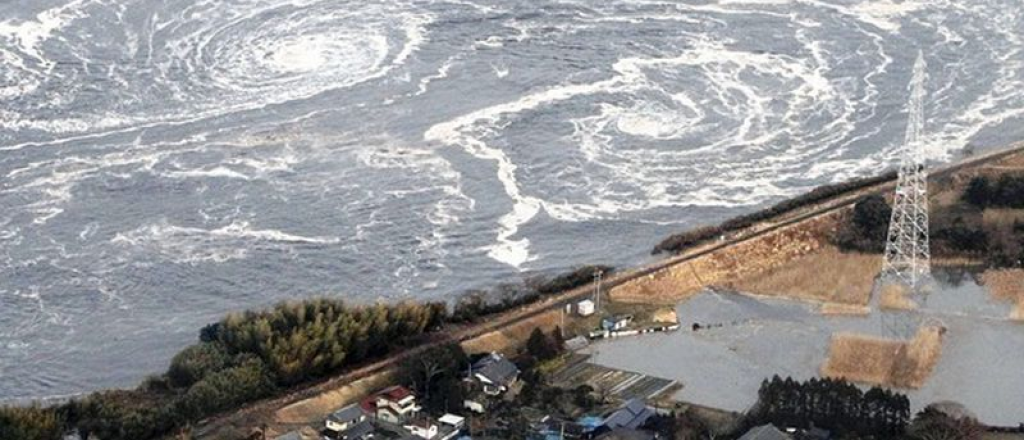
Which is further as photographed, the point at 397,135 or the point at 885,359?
the point at 397,135

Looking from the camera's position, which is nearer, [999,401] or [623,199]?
[999,401]

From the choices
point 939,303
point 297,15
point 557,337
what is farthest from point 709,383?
point 297,15

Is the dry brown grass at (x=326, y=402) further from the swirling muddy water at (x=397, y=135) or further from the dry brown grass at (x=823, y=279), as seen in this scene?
the dry brown grass at (x=823, y=279)

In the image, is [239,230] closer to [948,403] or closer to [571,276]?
[571,276]

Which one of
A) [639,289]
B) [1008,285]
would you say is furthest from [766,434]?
[1008,285]

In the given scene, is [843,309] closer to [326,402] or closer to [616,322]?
[616,322]

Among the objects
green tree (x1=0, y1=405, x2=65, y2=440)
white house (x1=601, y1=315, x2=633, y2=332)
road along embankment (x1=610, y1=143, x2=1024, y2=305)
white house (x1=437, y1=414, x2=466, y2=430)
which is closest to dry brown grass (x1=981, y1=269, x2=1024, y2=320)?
road along embankment (x1=610, y1=143, x2=1024, y2=305)

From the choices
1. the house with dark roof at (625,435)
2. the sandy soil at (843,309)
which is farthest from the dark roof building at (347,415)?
the sandy soil at (843,309)
